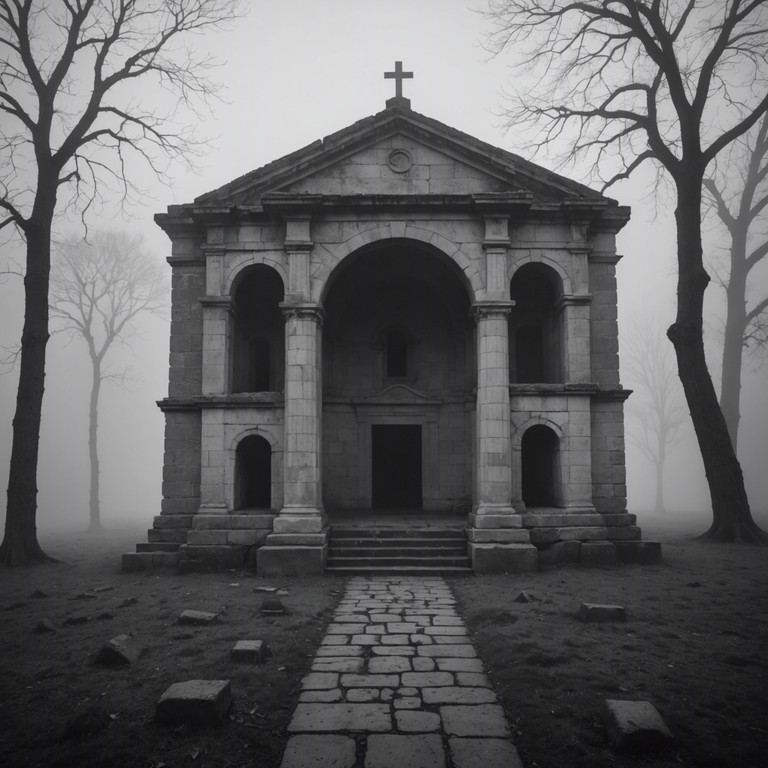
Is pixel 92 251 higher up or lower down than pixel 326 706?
higher up

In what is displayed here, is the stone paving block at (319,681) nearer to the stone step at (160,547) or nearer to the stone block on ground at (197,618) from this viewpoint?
the stone block on ground at (197,618)

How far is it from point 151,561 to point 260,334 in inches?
241

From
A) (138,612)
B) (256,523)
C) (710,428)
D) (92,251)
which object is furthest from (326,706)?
(92,251)

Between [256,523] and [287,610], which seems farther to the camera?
[256,523]

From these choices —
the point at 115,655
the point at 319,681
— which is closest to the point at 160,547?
the point at 115,655

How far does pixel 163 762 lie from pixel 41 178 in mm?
13894

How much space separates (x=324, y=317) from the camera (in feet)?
44.4

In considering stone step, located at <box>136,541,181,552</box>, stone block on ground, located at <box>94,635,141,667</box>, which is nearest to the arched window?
stone step, located at <box>136,541,181,552</box>

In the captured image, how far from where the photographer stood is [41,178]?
Result: 14000mm

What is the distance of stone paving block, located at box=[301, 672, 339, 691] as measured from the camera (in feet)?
19.2

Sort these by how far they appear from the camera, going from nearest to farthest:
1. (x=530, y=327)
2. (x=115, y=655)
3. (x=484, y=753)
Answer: (x=484, y=753) → (x=115, y=655) → (x=530, y=327)

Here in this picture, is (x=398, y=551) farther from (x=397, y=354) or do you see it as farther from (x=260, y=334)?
(x=260, y=334)

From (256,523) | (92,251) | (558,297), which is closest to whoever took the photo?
(256,523)

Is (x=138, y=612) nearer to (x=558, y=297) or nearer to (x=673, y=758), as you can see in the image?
(x=673, y=758)
